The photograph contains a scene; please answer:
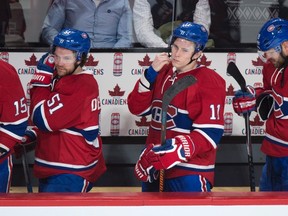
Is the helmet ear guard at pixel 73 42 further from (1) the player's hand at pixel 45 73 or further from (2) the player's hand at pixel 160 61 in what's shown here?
(2) the player's hand at pixel 160 61

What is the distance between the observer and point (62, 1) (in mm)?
6000

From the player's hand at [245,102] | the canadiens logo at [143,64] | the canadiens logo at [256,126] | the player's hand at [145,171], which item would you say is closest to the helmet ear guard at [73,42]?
the player's hand at [145,171]

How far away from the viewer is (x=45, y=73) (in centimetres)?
419

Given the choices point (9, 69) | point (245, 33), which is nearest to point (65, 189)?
point (9, 69)

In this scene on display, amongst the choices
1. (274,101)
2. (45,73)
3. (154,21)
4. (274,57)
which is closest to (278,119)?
(274,101)

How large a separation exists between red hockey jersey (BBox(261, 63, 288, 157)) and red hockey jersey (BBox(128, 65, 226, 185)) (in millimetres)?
688

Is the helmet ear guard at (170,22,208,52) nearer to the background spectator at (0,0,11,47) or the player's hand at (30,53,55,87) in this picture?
the player's hand at (30,53,55,87)

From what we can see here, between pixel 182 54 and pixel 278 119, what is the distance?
2.90 feet

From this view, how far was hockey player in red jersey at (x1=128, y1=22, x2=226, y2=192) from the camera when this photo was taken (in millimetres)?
3832

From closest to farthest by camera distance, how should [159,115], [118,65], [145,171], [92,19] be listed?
[145,171] < [159,115] < [92,19] < [118,65]

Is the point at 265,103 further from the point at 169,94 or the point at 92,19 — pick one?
the point at 92,19

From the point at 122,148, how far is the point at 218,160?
2.47 feet

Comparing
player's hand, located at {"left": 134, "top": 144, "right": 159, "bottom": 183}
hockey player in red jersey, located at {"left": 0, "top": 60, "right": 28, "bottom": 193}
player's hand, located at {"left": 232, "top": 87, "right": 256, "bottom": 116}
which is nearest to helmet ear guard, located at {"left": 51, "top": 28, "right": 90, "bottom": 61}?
hockey player in red jersey, located at {"left": 0, "top": 60, "right": 28, "bottom": 193}
